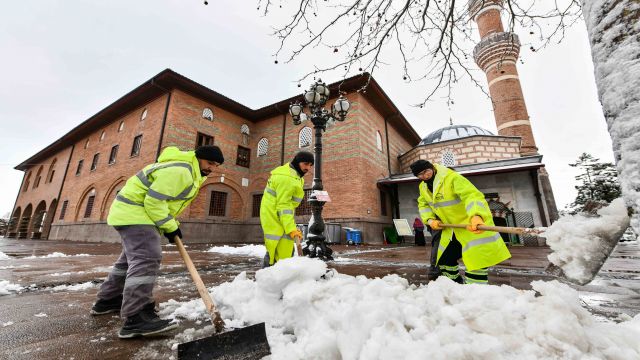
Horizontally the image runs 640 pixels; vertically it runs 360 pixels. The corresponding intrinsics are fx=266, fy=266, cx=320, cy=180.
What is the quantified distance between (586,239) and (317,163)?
16.0ft

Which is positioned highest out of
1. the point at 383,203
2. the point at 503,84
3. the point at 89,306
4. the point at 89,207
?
the point at 503,84

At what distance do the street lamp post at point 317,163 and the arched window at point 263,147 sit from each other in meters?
10.7

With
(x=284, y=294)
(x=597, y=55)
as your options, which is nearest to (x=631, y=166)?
(x=597, y=55)

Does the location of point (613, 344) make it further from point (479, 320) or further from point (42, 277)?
point (42, 277)

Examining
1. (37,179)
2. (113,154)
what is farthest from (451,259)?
(37,179)

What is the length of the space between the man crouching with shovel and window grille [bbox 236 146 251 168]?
49.4 feet

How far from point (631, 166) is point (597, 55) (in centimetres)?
48

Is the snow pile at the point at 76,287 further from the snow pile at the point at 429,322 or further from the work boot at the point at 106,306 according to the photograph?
the snow pile at the point at 429,322

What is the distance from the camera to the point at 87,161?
19.5m

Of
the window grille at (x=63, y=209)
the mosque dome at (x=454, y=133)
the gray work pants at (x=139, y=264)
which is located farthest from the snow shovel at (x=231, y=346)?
the window grille at (x=63, y=209)

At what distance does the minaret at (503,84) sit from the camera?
60.2 feet

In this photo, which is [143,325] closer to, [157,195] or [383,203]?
[157,195]

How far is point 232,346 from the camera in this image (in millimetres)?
1477

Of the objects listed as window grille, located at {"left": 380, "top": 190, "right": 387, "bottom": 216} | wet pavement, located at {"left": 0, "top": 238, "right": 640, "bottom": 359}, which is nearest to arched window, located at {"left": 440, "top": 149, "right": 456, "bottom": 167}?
window grille, located at {"left": 380, "top": 190, "right": 387, "bottom": 216}
